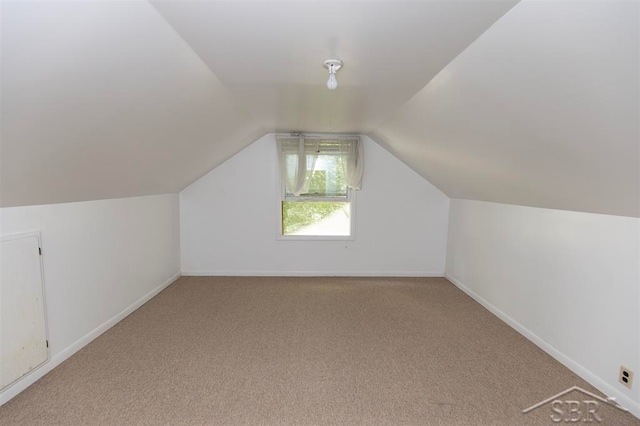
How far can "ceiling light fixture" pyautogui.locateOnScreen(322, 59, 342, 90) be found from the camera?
1.76 meters

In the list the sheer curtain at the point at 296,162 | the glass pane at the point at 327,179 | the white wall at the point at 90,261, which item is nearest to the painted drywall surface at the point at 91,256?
the white wall at the point at 90,261

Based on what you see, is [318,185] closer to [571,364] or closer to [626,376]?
[571,364]

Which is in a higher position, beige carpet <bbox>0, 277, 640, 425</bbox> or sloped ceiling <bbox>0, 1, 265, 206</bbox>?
sloped ceiling <bbox>0, 1, 265, 206</bbox>

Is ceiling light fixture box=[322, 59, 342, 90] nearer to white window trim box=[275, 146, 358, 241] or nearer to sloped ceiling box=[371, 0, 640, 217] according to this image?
sloped ceiling box=[371, 0, 640, 217]

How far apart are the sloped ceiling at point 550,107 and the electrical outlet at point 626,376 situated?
3.13 feet

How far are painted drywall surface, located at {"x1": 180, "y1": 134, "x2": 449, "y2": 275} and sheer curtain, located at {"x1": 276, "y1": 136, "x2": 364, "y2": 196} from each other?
0.18 m

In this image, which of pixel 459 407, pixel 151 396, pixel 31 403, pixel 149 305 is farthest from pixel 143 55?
pixel 149 305

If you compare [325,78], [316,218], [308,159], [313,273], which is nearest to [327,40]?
Answer: [325,78]

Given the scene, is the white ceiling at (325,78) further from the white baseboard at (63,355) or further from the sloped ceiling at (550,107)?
the white baseboard at (63,355)

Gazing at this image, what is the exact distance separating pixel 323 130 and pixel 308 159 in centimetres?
47

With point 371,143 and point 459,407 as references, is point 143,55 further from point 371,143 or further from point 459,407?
point 371,143

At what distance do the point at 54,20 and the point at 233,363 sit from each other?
87.1 inches

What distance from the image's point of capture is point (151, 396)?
197 centimetres

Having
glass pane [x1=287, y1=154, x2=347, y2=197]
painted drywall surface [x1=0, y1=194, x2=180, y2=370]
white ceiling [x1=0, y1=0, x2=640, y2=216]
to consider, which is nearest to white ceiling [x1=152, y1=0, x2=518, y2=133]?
white ceiling [x1=0, y1=0, x2=640, y2=216]
